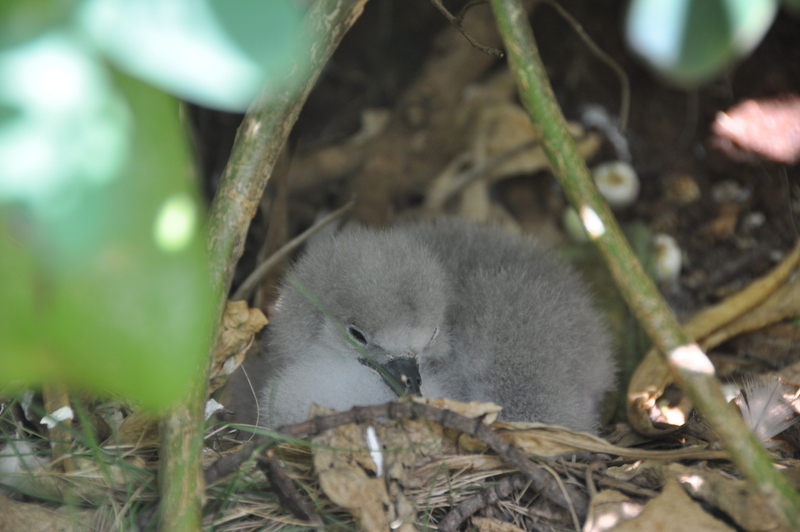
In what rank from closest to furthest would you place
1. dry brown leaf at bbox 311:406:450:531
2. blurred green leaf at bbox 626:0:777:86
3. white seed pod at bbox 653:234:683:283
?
blurred green leaf at bbox 626:0:777:86 < dry brown leaf at bbox 311:406:450:531 < white seed pod at bbox 653:234:683:283

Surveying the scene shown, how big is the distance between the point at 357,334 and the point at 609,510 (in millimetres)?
837

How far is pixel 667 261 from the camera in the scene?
9.27 feet

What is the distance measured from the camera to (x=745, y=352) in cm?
248

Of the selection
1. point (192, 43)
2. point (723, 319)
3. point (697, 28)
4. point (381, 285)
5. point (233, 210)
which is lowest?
point (723, 319)

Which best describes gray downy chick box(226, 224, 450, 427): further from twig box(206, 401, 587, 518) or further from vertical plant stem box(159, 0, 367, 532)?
vertical plant stem box(159, 0, 367, 532)

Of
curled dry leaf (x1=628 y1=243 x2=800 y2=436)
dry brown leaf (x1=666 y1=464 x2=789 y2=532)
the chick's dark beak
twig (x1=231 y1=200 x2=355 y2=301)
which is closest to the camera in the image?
dry brown leaf (x1=666 y1=464 x2=789 y2=532)

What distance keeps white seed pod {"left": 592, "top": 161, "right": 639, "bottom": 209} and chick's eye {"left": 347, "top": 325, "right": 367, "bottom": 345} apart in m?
1.47

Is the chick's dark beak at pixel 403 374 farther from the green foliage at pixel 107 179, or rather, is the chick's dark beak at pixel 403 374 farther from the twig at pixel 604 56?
the green foliage at pixel 107 179

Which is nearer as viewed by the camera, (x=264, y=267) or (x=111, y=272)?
(x=111, y=272)

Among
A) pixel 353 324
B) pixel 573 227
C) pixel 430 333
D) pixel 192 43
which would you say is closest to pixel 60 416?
pixel 353 324

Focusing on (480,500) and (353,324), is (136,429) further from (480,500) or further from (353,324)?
(480,500)

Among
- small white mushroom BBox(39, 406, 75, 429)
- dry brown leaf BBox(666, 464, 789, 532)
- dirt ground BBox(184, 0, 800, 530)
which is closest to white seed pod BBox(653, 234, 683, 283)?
dirt ground BBox(184, 0, 800, 530)

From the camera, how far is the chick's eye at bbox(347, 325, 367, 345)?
2.01 meters

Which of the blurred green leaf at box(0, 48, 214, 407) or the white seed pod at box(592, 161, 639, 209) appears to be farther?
the white seed pod at box(592, 161, 639, 209)
